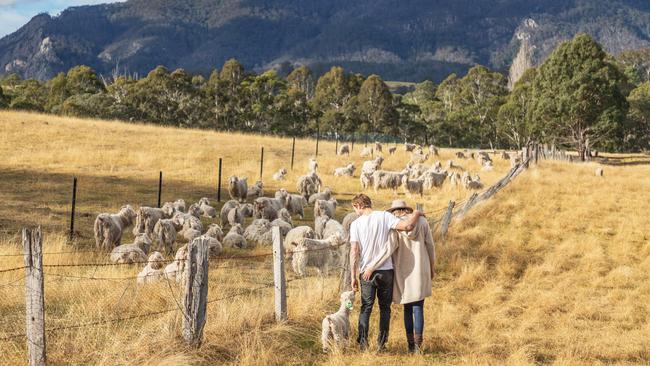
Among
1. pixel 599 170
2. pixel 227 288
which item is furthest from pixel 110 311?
pixel 599 170

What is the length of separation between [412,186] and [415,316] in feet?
62.1

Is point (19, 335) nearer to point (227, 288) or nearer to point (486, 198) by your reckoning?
point (227, 288)

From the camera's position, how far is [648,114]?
222 ft

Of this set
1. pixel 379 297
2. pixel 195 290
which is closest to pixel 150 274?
pixel 195 290

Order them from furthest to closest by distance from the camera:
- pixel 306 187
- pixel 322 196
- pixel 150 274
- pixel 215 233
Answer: pixel 306 187, pixel 322 196, pixel 215 233, pixel 150 274

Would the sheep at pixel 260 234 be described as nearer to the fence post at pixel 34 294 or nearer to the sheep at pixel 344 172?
the fence post at pixel 34 294

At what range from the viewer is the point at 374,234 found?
8172mm

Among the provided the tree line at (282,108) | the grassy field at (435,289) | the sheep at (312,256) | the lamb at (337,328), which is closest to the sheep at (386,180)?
the grassy field at (435,289)

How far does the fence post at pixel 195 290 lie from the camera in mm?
8219

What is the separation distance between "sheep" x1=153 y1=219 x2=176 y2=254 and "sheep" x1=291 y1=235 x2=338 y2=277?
10.9 ft

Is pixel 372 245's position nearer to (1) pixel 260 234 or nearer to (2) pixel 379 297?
(2) pixel 379 297

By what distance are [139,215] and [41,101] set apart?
202 feet

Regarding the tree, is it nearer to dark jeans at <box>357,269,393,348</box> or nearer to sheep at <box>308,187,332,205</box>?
sheep at <box>308,187,332,205</box>

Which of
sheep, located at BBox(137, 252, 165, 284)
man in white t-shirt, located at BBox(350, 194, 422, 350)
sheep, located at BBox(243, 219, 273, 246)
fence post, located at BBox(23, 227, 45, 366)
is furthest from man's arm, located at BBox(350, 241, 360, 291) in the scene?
sheep, located at BBox(243, 219, 273, 246)
